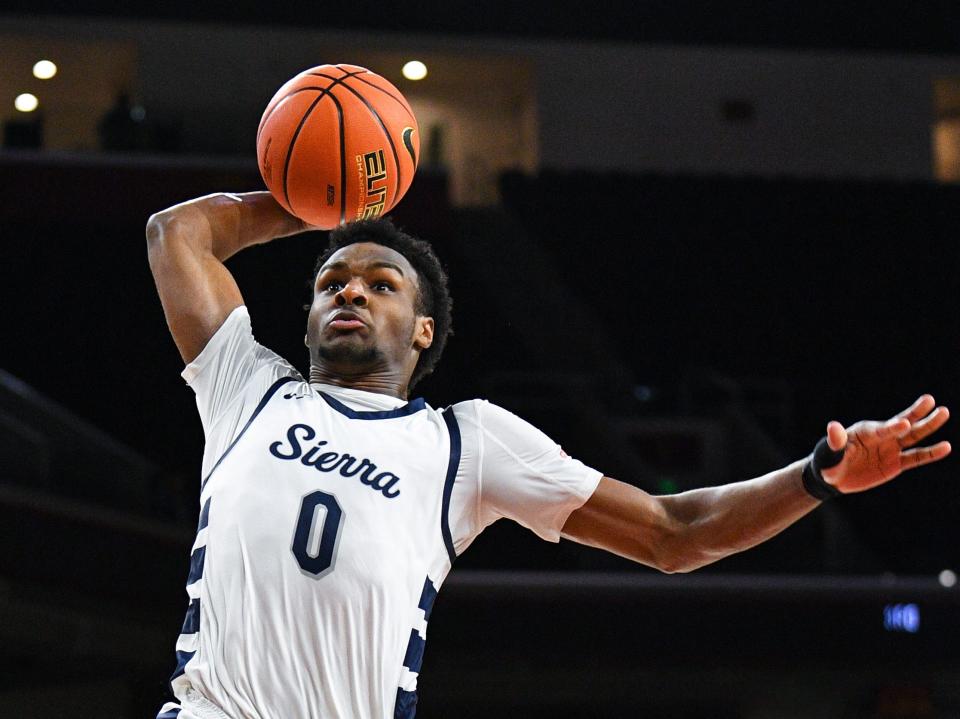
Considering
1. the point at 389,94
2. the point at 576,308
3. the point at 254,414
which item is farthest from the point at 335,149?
the point at 576,308

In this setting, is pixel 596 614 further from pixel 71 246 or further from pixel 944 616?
pixel 71 246

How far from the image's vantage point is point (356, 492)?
103 inches

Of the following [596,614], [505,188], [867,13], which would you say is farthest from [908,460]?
[867,13]

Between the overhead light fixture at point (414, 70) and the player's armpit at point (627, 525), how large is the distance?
42.2 ft

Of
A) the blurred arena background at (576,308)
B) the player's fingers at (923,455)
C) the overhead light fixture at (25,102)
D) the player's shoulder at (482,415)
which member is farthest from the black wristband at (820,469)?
the overhead light fixture at (25,102)

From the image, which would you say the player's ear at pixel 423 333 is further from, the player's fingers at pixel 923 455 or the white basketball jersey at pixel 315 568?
the player's fingers at pixel 923 455

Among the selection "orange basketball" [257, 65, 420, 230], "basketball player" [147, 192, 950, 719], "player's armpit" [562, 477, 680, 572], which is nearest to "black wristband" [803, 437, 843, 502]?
"basketball player" [147, 192, 950, 719]

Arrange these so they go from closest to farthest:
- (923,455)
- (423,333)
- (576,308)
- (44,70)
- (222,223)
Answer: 1. (923,455)
2. (423,333)
3. (222,223)
4. (576,308)
5. (44,70)

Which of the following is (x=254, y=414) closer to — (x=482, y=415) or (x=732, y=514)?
(x=482, y=415)

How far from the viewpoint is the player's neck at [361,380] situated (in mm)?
2941

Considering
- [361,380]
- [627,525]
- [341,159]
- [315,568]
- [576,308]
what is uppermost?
[576,308]

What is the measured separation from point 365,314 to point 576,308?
31.7 ft

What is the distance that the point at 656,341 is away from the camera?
1227cm

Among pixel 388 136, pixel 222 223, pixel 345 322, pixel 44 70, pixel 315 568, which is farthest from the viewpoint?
pixel 44 70
